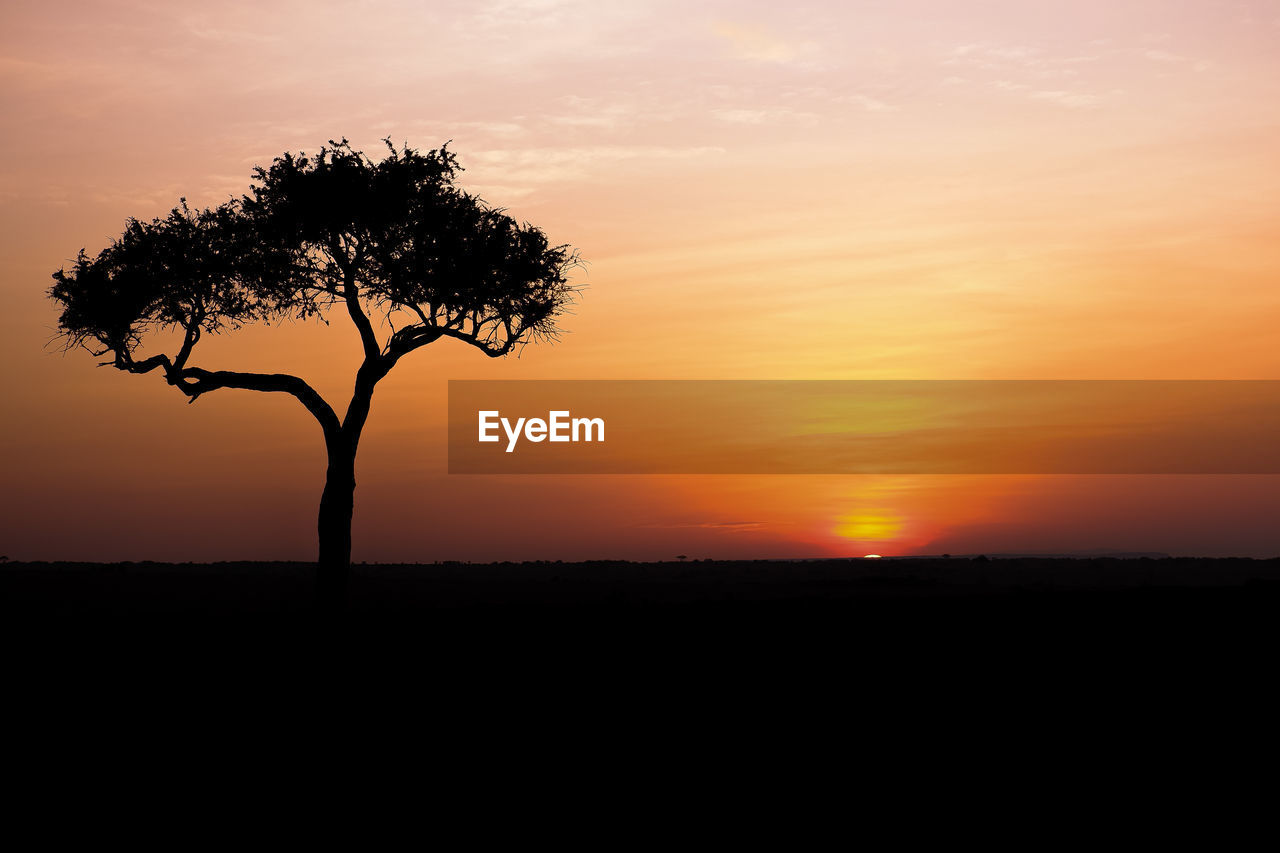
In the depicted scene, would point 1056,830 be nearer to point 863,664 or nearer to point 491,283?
point 863,664

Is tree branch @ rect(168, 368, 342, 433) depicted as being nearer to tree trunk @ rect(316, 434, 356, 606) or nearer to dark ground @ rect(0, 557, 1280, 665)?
tree trunk @ rect(316, 434, 356, 606)

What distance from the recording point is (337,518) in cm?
3759

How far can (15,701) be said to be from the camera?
1738 cm

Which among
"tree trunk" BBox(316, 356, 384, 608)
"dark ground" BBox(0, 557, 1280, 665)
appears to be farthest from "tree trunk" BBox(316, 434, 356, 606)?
"dark ground" BBox(0, 557, 1280, 665)

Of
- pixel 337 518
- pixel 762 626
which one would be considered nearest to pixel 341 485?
pixel 337 518

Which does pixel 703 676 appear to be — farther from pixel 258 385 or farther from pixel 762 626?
pixel 258 385

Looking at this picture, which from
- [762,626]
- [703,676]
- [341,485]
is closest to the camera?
[703,676]

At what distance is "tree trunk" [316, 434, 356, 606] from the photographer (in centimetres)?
3734

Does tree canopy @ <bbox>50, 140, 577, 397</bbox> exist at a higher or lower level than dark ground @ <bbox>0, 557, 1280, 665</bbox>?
higher

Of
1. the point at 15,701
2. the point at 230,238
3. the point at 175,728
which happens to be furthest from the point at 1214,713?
the point at 230,238

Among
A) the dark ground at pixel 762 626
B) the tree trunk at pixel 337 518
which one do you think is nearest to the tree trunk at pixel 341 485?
the tree trunk at pixel 337 518

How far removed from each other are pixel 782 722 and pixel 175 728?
7797 millimetres

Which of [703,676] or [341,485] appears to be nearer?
[703,676]

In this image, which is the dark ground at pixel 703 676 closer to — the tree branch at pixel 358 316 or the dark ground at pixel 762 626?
the dark ground at pixel 762 626
